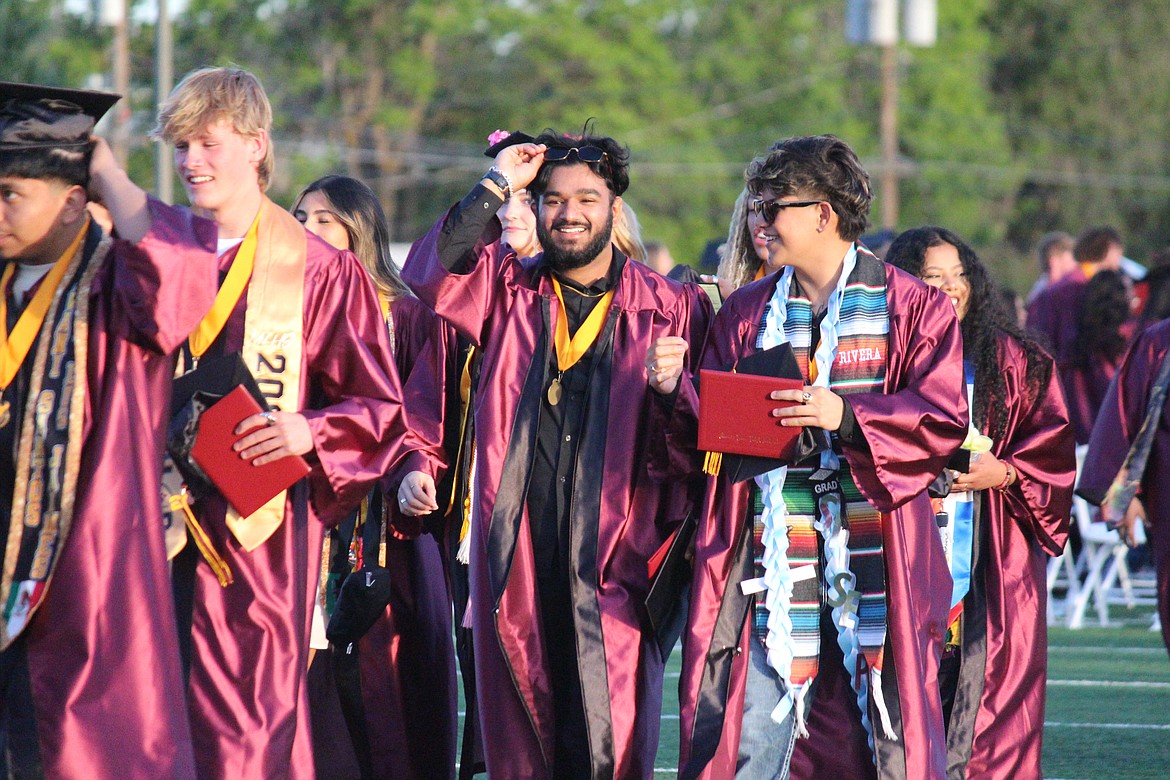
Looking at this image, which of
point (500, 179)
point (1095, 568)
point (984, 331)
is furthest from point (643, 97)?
point (500, 179)

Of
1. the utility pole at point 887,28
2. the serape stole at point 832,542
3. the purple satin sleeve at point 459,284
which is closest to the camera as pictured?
Result: the serape stole at point 832,542

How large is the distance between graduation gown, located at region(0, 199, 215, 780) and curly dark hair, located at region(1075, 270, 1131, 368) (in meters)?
9.29

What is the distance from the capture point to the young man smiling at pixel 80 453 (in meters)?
3.91

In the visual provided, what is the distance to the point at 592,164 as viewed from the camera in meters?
5.47

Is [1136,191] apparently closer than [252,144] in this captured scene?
No

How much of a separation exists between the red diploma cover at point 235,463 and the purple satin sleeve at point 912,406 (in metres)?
1.52

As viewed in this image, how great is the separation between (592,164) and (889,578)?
163cm

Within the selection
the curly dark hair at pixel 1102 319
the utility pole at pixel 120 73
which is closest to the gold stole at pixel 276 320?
the curly dark hair at pixel 1102 319

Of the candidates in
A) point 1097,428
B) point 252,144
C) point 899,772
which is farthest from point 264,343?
point 1097,428

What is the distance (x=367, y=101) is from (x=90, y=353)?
116 feet

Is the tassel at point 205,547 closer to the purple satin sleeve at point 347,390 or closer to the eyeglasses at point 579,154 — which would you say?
the purple satin sleeve at point 347,390

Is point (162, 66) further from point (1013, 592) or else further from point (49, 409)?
point (49, 409)

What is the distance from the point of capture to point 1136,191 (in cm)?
4947

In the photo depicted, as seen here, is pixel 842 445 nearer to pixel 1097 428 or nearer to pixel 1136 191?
→ pixel 1097 428
